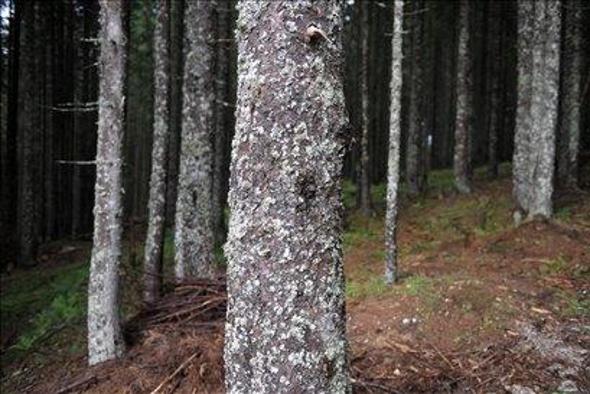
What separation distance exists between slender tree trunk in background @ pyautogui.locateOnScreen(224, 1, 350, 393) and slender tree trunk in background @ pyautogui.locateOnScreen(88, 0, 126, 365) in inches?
188

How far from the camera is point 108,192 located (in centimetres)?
740

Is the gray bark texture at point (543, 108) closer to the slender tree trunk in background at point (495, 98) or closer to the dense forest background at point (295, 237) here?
the dense forest background at point (295, 237)

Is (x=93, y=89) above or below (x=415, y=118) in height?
above

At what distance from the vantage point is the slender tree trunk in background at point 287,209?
9.77 ft

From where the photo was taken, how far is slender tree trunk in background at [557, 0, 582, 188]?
13305mm

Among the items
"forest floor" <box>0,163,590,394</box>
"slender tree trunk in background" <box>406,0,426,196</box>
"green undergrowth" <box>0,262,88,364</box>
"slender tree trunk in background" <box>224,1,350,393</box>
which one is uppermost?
"slender tree trunk in background" <box>406,0,426,196</box>

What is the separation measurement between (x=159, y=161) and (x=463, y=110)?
8.92 m

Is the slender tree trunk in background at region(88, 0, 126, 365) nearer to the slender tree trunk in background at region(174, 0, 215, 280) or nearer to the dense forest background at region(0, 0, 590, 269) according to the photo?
the slender tree trunk in background at region(174, 0, 215, 280)

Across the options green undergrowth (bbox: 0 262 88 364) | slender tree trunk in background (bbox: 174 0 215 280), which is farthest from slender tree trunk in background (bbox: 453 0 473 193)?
green undergrowth (bbox: 0 262 88 364)

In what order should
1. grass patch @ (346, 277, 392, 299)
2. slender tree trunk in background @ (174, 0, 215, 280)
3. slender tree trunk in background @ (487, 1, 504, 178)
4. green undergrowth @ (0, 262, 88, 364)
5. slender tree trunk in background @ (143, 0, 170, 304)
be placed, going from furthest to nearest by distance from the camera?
slender tree trunk in background @ (487, 1, 504, 178)
green undergrowth @ (0, 262, 88, 364)
slender tree trunk in background @ (174, 0, 215, 280)
slender tree trunk in background @ (143, 0, 170, 304)
grass patch @ (346, 277, 392, 299)

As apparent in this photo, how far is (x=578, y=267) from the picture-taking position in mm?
9031

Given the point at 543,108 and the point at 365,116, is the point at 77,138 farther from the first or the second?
the point at 543,108

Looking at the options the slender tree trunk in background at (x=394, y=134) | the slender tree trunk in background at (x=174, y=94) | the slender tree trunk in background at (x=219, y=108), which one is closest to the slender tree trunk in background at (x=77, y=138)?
the slender tree trunk in background at (x=174, y=94)

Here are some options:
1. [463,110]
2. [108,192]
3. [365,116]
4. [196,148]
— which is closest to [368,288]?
[196,148]
